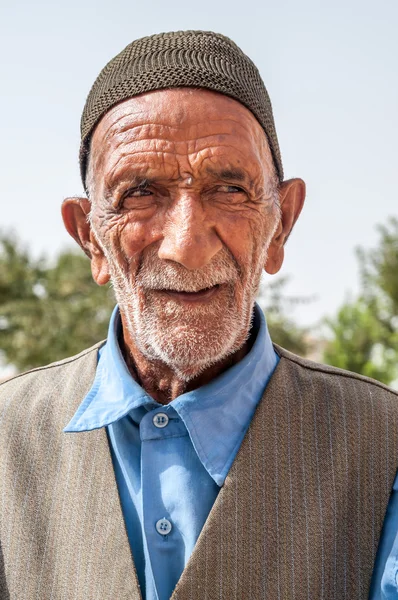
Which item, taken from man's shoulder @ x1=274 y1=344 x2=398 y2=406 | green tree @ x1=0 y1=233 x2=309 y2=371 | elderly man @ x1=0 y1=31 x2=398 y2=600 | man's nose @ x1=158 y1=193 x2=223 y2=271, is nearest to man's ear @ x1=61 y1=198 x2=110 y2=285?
elderly man @ x1=0 y1=31 x2=398 y2=600

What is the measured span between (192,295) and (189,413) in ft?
1.23

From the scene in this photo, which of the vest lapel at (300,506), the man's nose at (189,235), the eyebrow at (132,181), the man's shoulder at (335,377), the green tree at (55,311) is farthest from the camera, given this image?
the green tree at (55,311)

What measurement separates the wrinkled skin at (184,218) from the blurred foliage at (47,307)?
64.1 ft

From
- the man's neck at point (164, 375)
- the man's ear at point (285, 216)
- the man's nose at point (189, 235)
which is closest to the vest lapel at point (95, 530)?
the man's neck at point (164, 375)

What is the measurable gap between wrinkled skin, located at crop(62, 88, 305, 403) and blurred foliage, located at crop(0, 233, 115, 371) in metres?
19.5

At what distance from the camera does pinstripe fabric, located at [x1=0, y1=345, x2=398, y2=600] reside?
2074mm

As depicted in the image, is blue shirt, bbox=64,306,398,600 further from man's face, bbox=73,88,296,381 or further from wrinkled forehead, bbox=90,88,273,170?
wrinkled forehead, bbox=90,88,273,170

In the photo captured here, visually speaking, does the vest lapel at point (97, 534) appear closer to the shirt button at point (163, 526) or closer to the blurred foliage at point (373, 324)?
the shirt button at point (163, 526)

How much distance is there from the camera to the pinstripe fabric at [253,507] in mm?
2074

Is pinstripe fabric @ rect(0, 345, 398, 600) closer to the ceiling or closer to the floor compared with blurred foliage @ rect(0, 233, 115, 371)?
closer to the ceiling

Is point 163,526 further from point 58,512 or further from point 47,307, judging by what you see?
point 47,307

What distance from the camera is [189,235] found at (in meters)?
2.21

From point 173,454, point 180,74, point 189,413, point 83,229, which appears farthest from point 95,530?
point 180,74

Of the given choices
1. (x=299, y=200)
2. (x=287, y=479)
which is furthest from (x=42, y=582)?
(x=299, y=200)
